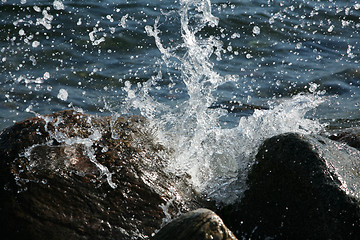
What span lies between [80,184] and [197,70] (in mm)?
2270

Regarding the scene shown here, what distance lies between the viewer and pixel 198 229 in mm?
2949

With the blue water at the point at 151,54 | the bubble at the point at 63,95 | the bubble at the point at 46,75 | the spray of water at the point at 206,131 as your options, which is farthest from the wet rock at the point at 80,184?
the bubble at the point at 46,75

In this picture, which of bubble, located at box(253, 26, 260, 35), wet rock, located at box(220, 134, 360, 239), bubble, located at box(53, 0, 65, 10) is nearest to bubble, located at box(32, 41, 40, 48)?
bubble, located at box(53, 0, 65, 10)

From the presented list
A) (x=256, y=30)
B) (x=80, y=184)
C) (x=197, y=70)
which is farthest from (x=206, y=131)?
(x=256, y=30)

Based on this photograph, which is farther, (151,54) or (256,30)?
(256,30)

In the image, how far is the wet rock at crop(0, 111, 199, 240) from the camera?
340 cm

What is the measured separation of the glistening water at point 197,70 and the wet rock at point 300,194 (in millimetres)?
245

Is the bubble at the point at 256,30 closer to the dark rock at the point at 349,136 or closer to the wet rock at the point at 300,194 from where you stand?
the dark rock at the point at 349,136

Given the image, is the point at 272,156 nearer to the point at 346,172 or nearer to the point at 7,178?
the point at 346,172

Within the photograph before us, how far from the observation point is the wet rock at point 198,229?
9.65ft

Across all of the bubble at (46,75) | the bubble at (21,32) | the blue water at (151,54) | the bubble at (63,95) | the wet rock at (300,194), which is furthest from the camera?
the bubble at (21,32)

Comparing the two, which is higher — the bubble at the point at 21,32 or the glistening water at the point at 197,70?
the bubble at the point at 21,32

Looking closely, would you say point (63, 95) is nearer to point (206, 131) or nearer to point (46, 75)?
point (46, 75)

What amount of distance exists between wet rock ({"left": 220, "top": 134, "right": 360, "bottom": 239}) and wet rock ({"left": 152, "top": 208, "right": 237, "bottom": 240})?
83 cm
